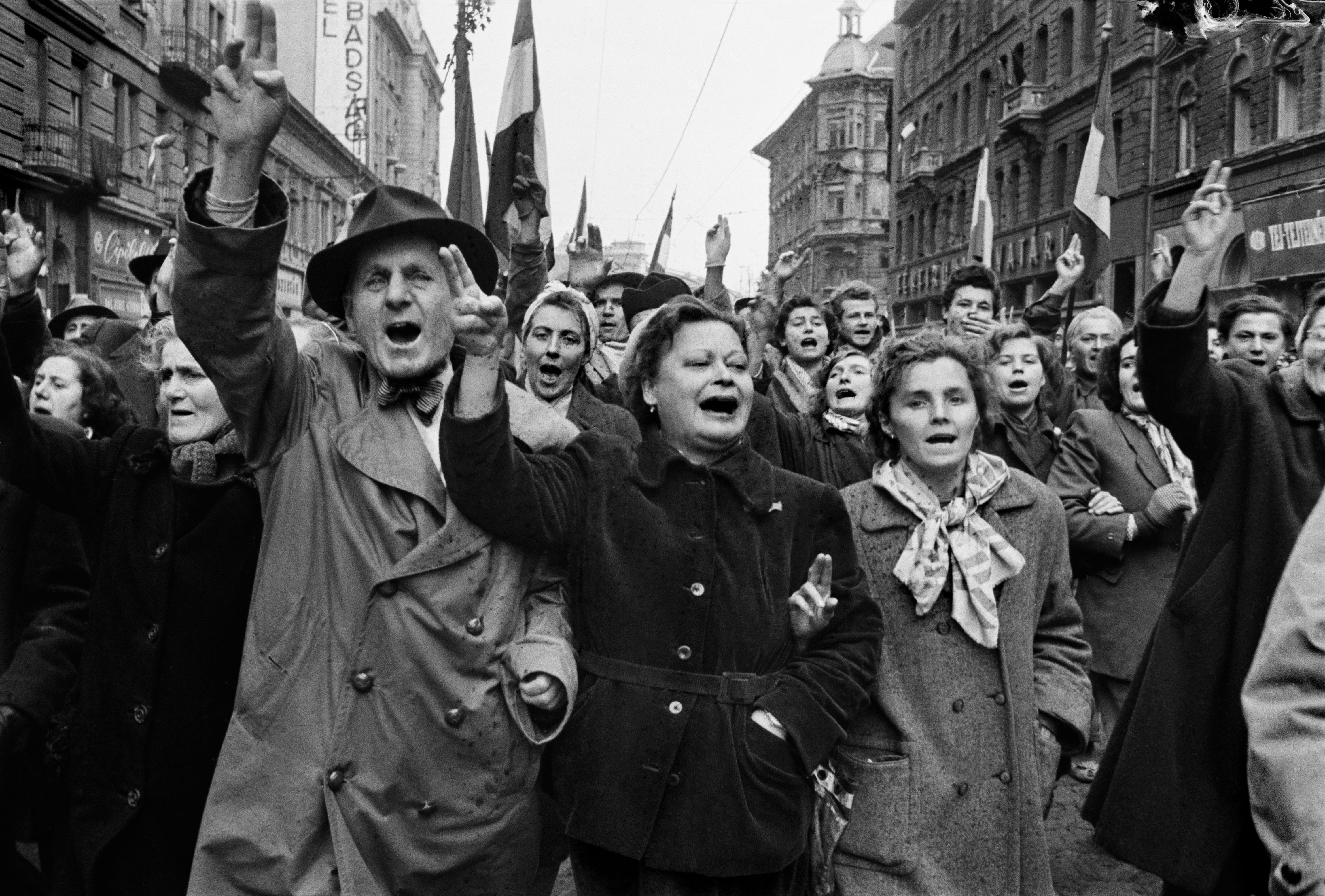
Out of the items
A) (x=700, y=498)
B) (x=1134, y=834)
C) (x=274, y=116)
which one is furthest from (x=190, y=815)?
(x=1134, y=834)

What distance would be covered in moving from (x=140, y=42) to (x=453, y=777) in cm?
2958

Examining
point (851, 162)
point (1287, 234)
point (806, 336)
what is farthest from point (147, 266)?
point (851, 162)

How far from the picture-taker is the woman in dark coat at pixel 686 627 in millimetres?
2881

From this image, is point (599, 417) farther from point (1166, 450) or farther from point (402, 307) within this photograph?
point (1166, 450)

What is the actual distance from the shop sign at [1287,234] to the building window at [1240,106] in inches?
92.7

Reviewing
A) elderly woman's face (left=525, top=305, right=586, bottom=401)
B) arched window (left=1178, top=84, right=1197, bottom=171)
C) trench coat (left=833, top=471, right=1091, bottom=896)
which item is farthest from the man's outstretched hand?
arched window (left=1178, top=84, right=1197, bottom=171)

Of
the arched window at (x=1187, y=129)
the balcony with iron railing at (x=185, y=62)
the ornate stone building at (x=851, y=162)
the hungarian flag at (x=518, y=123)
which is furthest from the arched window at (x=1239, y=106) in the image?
the ornate stone building at (x=851, y=162)

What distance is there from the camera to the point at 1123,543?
5273 mm

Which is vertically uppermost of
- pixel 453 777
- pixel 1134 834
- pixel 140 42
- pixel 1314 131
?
pixel 140 42

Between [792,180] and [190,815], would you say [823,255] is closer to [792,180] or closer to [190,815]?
[792,180]

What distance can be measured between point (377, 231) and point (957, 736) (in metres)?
1.98

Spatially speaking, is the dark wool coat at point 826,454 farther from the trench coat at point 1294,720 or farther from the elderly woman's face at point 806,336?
the trench coat at point 1294,720

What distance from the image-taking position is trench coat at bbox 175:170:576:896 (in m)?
2.70

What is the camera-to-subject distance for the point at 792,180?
90375 mm
